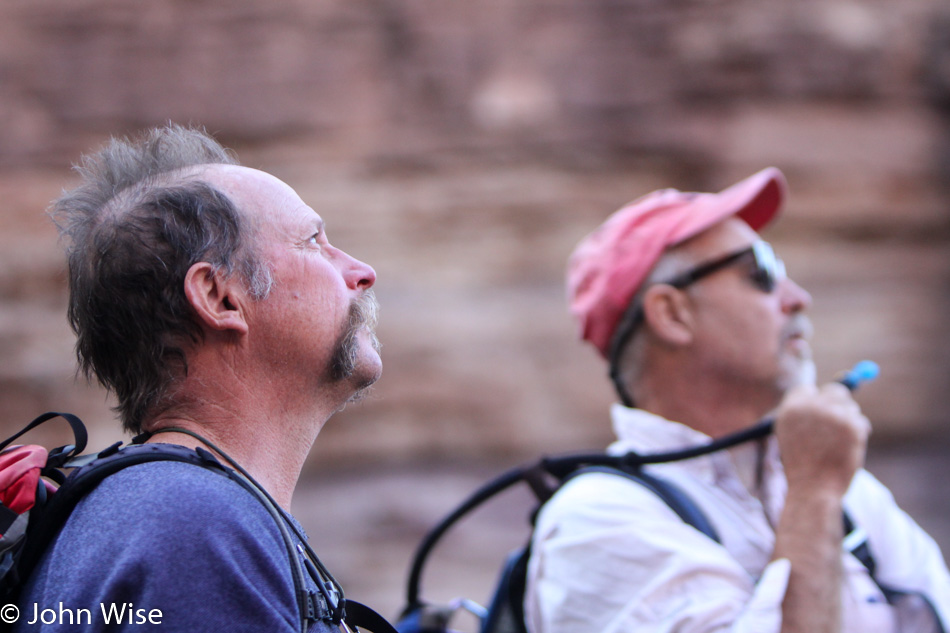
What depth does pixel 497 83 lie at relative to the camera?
532 cm

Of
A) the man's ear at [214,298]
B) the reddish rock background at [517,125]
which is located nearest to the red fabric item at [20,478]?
the man's ear at [214,298]

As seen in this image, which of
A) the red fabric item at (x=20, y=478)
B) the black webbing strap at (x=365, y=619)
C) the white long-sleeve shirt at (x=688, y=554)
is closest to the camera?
the red fabric item at (x=20, y=478)

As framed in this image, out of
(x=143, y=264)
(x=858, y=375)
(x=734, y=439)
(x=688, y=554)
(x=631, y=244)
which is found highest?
(x=143, y=264)

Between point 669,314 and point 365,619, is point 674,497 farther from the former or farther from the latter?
point 365,619

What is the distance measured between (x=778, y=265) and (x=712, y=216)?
0.64 feet

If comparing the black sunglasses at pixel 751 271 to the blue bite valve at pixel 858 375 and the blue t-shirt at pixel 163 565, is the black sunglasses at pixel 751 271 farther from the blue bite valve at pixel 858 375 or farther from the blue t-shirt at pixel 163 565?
the blue t-shirt at pixel 163 565

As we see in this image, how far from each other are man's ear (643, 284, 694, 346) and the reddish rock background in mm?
3328

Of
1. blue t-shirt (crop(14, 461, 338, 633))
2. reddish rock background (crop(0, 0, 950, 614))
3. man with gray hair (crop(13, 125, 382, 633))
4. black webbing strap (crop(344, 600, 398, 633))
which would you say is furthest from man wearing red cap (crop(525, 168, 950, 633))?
reddish rock background (crop(0, 0, 950, 614))

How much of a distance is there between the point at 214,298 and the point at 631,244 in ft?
3.49

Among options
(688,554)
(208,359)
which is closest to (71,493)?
(208,359)

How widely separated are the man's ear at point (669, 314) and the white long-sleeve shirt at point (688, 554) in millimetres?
184

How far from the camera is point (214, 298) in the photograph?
1.06 meters

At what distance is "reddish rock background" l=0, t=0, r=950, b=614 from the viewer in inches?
205

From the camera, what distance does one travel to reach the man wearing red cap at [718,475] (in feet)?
4.39
